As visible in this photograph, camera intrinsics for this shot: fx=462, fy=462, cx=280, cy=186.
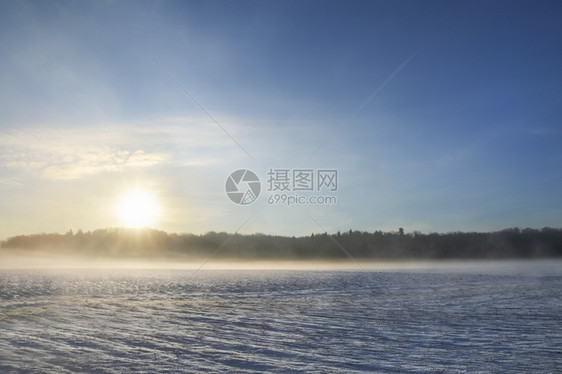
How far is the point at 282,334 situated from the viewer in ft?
67.9

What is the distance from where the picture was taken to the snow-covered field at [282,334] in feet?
50.4

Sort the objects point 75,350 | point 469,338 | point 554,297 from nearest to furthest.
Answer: point 75,350 → point 469,338 → point 554,297

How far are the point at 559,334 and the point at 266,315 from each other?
14.6 m

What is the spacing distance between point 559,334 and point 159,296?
28.2 metres

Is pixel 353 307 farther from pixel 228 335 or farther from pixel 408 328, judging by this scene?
pixel 228 335

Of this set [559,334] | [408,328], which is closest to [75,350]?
[408,328]

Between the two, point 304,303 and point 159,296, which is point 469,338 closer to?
point 304,303

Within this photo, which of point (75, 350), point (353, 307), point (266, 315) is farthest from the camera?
point (353, 307)

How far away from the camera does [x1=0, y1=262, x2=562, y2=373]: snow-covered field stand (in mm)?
15375

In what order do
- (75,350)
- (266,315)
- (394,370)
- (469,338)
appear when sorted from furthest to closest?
1. (266,315)
2. (469,338)
3. (75,350)
4. (394,370)

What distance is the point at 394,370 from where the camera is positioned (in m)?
14.6

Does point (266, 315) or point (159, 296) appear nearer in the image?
point (266, 315)

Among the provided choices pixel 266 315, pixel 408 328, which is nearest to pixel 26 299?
pixel 266 315

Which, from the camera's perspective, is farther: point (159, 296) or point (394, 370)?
point (159, 296)
